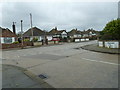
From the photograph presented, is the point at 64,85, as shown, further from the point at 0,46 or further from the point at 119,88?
the point at 0,46

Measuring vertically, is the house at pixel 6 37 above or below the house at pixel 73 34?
below

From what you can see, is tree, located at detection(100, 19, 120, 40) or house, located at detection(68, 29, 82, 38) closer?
tree, located at detection(100, 19, 120, 40)

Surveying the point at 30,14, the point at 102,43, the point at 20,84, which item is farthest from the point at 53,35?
the point at 20,84

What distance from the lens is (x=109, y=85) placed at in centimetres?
421

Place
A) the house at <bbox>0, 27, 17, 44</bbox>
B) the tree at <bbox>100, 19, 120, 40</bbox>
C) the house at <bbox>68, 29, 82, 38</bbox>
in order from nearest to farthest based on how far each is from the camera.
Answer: the tree at <bbox>100, 19, 120, 40</bbox> → the house at <bbox>0, 27, 17, 44</bbox> → the house at <bbox>68, 29, 82, 38</bbox>

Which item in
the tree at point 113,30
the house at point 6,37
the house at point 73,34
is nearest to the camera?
the tree at point 113,30

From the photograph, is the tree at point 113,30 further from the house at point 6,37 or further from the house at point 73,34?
the house at point 73,34

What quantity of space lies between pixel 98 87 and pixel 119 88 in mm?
716

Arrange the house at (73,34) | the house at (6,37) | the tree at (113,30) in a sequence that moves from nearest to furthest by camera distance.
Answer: the tree at (113,30) < the house at (6,37) < the house at (73,34)

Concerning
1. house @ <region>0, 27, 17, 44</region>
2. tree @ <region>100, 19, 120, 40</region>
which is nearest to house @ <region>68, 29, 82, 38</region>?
house @ <region>0, 27, 17, 44</region>

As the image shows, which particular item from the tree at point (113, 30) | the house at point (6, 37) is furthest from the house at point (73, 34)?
the tree at point (113, 30)

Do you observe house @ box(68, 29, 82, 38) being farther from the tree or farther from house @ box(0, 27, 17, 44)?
the tree

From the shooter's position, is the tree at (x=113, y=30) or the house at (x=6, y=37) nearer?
the tree at (x=113, y=30)

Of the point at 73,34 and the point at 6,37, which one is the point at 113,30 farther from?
the point at 73,34
